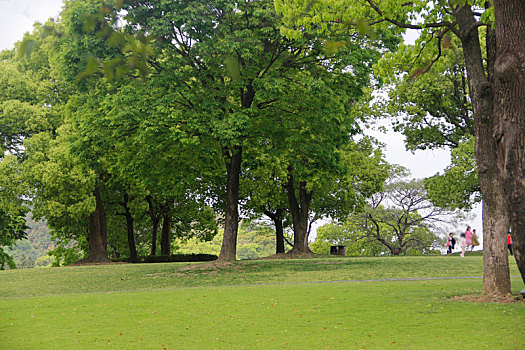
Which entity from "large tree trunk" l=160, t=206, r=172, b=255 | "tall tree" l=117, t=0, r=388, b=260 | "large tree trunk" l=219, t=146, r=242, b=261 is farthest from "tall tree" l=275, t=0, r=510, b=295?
"large tree trunk" l=160, t=206, r=172, b=255

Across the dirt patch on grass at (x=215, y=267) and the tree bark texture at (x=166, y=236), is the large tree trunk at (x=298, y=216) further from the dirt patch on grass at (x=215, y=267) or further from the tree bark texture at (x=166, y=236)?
the tree bark texture at (x=166, y=236)

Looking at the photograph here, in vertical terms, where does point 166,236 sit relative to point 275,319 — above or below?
→ above

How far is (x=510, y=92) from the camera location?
6891 mm

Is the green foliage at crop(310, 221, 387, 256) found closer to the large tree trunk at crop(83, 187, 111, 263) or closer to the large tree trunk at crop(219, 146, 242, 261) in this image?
the large tree trunk at crop(83, 187, 111, 263)

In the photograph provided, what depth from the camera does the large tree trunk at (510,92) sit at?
6.46 meters

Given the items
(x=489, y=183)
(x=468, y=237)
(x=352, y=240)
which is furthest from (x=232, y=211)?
(x=352, y=240)

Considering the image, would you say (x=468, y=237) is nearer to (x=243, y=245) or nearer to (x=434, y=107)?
(x=434, y=107)

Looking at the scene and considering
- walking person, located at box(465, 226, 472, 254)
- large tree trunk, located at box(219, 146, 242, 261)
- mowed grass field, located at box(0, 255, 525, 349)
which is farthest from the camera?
walking person, located at box(465, 226, 472, 254)

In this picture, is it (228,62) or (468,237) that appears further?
(468,237)

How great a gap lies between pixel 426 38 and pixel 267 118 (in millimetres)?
9787

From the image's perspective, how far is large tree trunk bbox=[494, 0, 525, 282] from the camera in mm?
6461

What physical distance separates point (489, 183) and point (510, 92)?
5127 millimetres

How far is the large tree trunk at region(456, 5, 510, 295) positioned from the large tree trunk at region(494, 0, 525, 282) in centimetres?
482

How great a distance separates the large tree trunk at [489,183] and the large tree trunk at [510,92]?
4.82 meters
